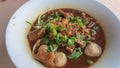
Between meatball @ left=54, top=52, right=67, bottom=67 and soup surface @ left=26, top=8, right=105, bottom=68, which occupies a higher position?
soup surface @ left=26, top=8, right=105, bottom=68

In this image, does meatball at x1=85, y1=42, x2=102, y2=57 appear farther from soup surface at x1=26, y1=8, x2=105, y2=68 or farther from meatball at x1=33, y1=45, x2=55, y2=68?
meatball at x1=33, y1=45, x2=55, y2=68

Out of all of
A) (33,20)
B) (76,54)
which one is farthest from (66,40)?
(33,20)

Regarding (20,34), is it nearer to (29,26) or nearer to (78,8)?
(29,26)

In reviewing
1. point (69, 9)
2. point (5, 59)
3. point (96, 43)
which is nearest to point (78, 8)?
point (69, 9)

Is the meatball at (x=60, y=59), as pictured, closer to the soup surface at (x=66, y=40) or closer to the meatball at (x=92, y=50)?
the soup surface at (x=66, y=40)

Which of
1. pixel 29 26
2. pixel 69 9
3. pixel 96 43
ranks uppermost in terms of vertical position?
pixel 69 9

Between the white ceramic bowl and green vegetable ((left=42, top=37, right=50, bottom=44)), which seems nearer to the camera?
the white ceramic bowl

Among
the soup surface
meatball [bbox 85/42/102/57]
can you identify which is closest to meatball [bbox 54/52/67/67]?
the soup surface

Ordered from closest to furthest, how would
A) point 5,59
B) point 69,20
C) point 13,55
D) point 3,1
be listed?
point 13,55 → point 5,59 → point 69,20 → point 3,1
